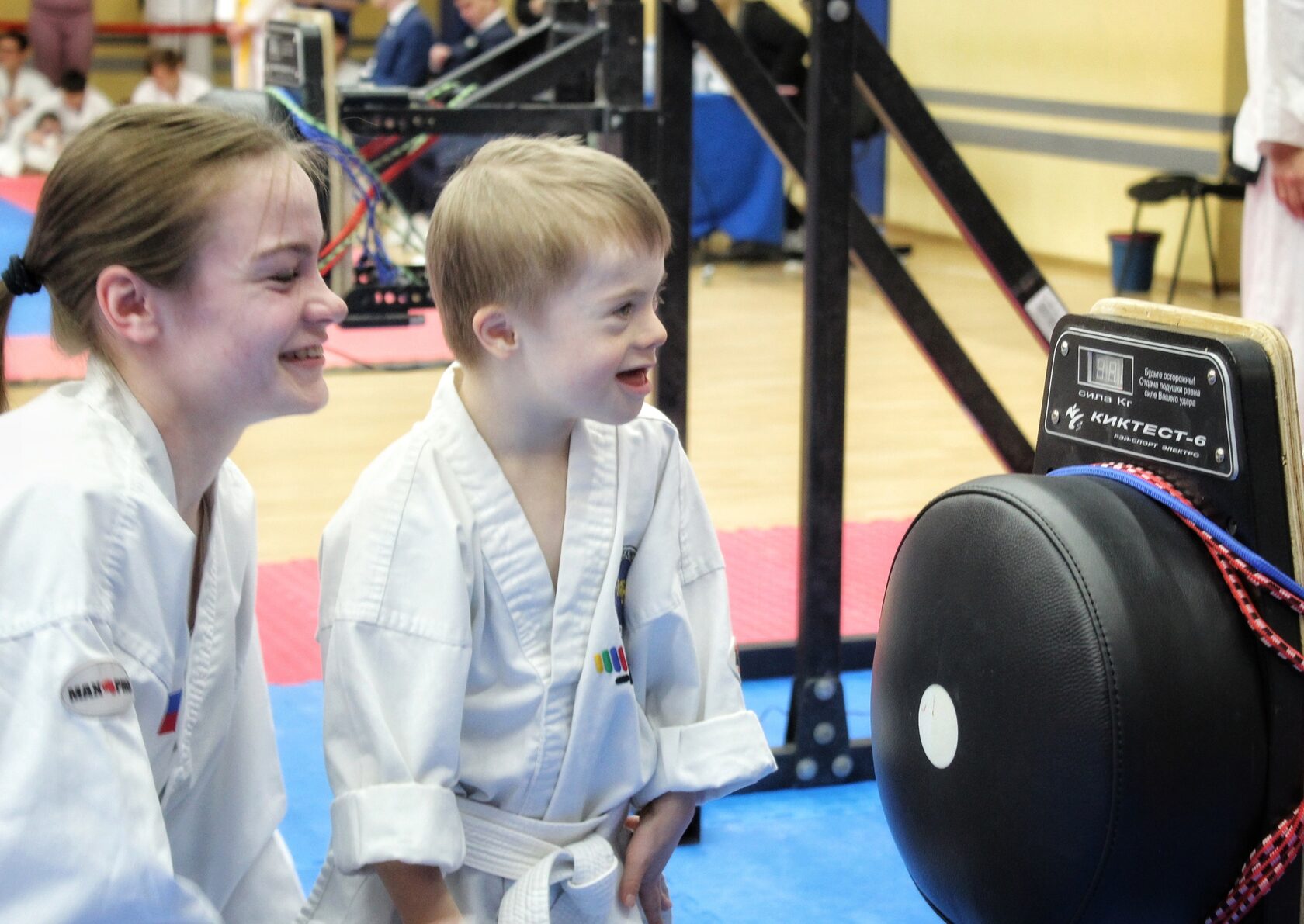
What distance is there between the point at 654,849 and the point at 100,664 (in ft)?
1.73

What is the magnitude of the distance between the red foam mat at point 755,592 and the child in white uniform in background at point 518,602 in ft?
4.83

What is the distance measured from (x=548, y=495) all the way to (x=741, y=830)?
3.13 ft

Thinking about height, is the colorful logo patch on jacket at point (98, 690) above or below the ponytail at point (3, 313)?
below

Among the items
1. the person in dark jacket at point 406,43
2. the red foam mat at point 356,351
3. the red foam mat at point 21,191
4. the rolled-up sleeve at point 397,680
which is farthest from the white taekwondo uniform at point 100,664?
the red foam mat at point 21,191

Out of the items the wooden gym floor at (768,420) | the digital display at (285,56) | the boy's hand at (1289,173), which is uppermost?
the digital display at (285,56)

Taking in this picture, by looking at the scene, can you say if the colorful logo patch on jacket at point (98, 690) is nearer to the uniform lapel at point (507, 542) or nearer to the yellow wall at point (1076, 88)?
the uniform lapel at point (507, 542)

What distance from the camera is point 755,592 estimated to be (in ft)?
10.7

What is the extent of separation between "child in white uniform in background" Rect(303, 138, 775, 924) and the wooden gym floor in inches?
73.7

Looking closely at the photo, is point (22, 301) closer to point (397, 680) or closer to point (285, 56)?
point (285, 56)

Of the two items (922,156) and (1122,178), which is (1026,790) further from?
(1122,178)

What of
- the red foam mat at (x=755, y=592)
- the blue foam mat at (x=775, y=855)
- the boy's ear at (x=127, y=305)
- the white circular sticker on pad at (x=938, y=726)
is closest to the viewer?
the boy's ear at (x=127, y=305)

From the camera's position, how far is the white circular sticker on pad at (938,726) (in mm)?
1432

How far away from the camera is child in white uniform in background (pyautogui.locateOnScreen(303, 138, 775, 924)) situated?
4.17 ft

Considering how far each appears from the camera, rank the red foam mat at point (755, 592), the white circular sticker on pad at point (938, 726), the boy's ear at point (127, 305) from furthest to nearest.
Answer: the red foam mat at point (755, 592)
the white circular sticker on pad at point (938, 726)
the boy's ear at point (127, 305)
